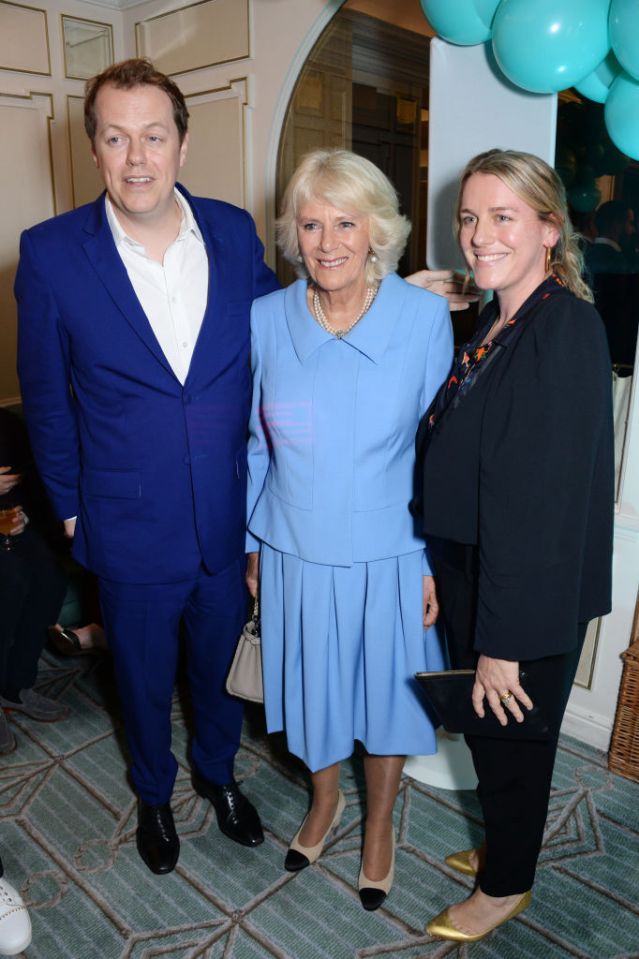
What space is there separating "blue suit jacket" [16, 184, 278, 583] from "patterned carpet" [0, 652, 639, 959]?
0.81 meters

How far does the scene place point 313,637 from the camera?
1875mm

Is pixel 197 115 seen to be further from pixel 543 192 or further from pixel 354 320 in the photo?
pixel 543 192

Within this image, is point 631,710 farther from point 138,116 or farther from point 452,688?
point 138,116

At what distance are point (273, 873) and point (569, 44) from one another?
2.13m

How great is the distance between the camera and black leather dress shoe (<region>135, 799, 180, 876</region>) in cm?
211

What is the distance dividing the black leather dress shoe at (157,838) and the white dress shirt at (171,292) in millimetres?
1183

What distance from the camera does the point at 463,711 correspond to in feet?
5.37

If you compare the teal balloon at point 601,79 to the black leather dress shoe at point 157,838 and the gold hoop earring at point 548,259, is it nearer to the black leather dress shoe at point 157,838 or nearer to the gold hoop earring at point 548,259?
the gold hoop earring at point 548,259

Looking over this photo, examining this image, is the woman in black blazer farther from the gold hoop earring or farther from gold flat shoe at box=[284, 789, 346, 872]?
gold flat shoe at box=[284, 789, 346, 872]

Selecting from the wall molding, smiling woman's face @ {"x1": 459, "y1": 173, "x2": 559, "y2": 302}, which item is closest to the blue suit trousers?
smiling woman's face @ {"x1": 459, "y1": 173, "x2": 559, "y2": 302}

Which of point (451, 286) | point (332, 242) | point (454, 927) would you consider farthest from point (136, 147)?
point (454, 927)

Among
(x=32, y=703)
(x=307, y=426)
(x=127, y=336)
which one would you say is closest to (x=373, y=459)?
(x=307, y=426)

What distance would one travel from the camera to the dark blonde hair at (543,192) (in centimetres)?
148

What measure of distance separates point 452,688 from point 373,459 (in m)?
0.51
